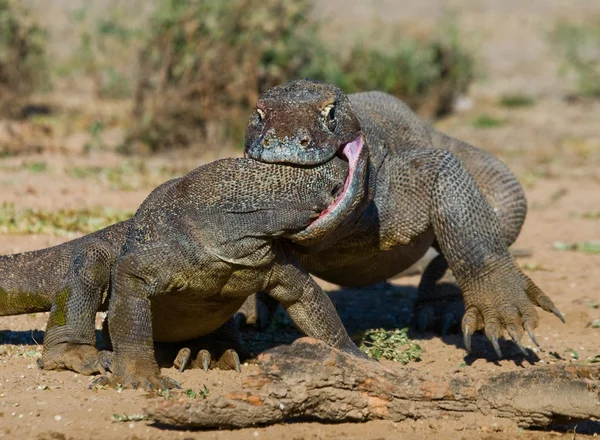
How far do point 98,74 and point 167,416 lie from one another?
14301mm

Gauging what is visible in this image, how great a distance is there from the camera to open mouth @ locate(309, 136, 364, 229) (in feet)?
15.7

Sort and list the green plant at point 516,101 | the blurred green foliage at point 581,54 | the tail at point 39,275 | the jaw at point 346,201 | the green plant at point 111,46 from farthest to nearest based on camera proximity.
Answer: the blurred green foliage at point 581,54 → the green plant at point 516,101 → the green plant at point 111,46 → the tail at point 39,275 → the jaw at point 346,201

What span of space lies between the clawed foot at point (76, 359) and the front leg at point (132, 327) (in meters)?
0.36

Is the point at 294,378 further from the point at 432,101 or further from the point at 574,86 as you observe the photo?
the point at 574,86

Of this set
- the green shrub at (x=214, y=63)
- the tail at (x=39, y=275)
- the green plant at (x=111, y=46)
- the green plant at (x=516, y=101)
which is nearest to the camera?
the tail at (x=39, y=275)

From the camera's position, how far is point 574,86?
20.4 m

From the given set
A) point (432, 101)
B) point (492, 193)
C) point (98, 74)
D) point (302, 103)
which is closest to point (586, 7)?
point (432, 101)

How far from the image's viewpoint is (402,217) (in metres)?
5.75

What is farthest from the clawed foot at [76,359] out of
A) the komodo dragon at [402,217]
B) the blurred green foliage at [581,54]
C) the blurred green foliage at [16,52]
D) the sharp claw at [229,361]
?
the blurred green foliage at [581,54]

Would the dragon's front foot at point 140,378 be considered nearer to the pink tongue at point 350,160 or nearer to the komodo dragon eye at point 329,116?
the pink tongue at point 350,160

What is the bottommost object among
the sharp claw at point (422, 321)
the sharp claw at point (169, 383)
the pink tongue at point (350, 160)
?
the sharp claw at point (422, 321)

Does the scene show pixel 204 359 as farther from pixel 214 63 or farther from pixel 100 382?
pixel 214 63

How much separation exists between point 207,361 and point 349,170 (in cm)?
129

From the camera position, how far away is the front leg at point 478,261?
214 inches
